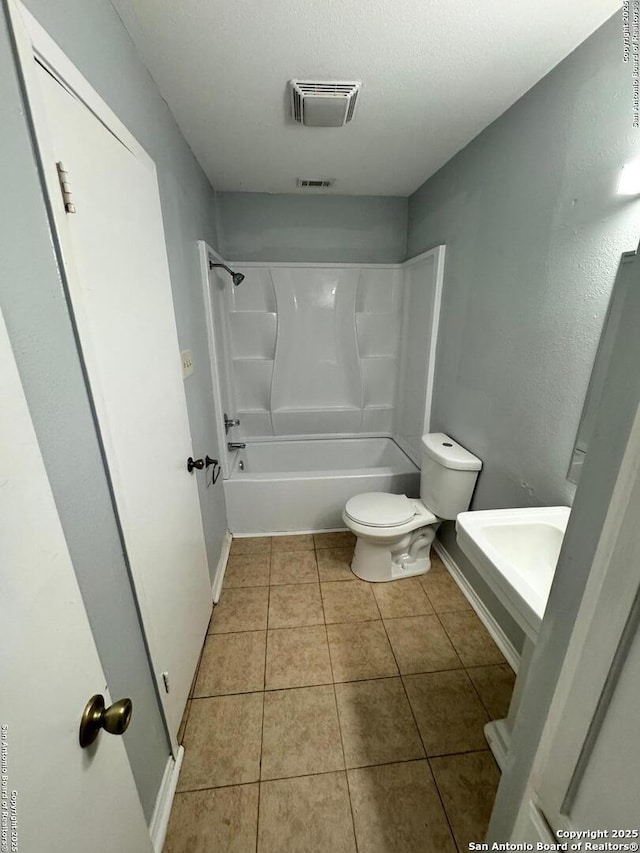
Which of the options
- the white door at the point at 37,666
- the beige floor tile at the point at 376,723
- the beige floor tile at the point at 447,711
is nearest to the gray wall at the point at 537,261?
the beige floor tile at the point at 447,711

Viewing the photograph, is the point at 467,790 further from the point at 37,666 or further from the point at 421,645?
the point at 37,666

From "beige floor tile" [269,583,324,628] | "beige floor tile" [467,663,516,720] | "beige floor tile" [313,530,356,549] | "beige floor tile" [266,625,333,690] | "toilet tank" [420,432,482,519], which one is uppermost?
"toilet tank" [420,432,482,519]

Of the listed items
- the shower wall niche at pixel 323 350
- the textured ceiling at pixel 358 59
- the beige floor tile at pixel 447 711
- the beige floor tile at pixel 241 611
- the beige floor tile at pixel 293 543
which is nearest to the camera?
the textured ceiling at pixel 358 59

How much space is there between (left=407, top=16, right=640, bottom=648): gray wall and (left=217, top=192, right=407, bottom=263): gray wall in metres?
0.72

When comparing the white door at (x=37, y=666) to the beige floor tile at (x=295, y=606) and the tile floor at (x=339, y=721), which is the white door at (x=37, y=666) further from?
the beige floor tile at (x=295, y=606)

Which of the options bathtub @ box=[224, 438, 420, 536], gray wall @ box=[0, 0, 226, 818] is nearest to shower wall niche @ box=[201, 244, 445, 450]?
bathtub @ box=[224, 438, 420, 536]

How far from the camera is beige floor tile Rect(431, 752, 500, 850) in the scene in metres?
1.04

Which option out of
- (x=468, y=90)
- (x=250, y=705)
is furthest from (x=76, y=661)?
(x=468, y=90)

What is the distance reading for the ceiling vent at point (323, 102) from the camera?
1.25 m

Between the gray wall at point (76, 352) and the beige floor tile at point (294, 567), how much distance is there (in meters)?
0.96

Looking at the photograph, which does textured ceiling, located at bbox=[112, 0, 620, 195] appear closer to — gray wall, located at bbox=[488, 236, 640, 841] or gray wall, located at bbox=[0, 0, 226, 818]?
gray wall, located at bbox=[0, 0, 226, 818]

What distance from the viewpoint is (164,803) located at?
1.05 m

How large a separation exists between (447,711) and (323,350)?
241cm

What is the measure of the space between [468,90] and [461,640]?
2.35 metres
